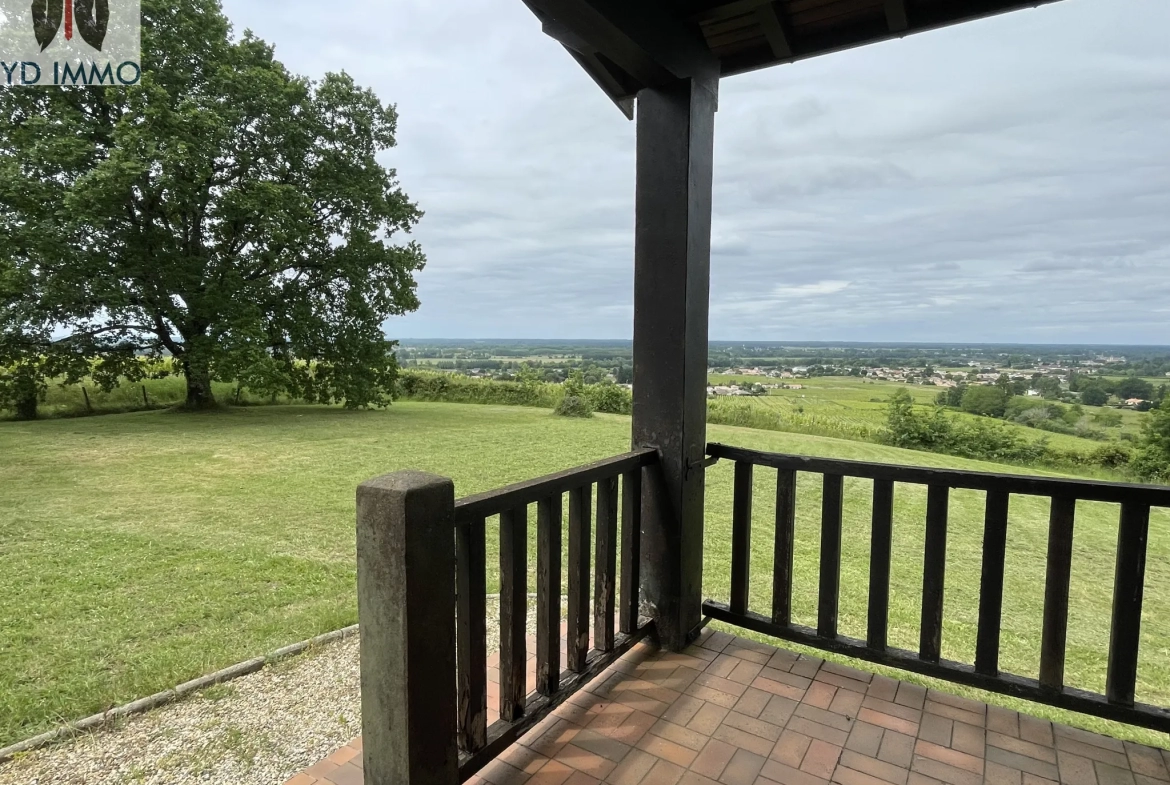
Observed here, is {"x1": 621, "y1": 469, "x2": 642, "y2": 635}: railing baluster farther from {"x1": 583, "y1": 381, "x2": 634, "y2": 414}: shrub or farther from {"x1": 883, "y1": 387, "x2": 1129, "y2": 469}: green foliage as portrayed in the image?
{"x1": 583, "y1": 381, "x2": 634, "y2": 414}: shrub

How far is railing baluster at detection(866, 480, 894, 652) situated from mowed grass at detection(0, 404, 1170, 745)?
0.96 metres

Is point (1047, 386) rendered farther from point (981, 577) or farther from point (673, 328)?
point (673, 328)

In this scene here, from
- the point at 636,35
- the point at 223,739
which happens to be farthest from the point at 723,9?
the point at 223,739

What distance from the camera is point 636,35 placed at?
1.65 metres

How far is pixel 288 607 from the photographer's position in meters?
3.35

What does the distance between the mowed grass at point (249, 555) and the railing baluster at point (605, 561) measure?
1915 millimetres

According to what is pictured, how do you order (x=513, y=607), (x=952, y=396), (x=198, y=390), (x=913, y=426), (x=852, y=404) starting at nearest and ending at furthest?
(x=513, y=607)
(x=952, y=396)
(x=913, y=426)
(x=852, y=404)
(x=198, y=390)

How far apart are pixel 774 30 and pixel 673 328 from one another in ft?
3.75

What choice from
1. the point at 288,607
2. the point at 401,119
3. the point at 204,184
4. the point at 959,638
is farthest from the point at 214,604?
the point at 401,119

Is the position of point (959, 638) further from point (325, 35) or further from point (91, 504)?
point (325, 35)

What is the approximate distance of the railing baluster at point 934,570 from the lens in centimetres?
184

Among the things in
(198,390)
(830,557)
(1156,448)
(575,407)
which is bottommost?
(575,407)

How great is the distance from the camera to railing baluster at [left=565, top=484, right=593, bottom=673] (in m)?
1.74

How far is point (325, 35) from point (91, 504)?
740cm
